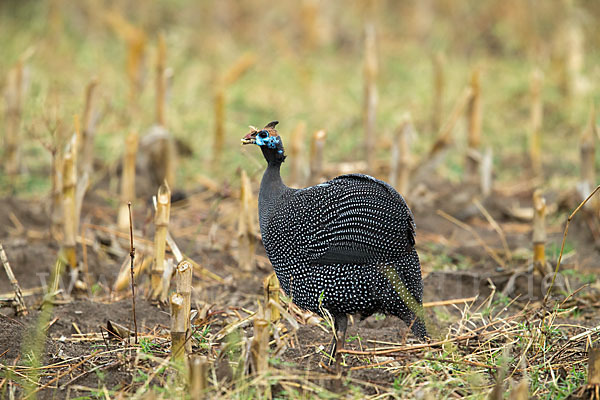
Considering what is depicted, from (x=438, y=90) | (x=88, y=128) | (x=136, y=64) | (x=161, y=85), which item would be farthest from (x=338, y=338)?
(x=438, y=90)

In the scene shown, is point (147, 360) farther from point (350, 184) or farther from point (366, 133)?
point (366, 133)

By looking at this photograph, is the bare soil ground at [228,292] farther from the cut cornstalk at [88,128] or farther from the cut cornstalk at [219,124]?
the cut cornstalk at [219,124]

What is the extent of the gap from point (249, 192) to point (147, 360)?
5.75 ft

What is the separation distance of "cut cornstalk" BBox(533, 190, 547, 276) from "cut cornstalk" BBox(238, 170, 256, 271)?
173 centimetres

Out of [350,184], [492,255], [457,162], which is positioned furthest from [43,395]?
[457,162]

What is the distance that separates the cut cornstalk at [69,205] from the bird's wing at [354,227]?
1671 millimetres

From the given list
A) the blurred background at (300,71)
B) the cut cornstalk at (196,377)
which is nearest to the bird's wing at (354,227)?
the cut cornstalk at (196,377)

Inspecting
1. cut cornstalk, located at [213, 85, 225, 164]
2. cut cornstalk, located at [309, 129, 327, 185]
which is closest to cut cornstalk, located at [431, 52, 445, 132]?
cut cornstalk, located at [213, 85, 225, 164]

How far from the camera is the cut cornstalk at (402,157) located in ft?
18.9

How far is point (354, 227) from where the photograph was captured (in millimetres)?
3330

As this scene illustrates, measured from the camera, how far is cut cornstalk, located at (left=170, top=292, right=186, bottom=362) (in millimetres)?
3010

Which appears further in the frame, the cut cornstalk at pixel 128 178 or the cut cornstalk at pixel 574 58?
the cut cornstalk at pixel 574 58

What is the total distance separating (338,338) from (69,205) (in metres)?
2.06

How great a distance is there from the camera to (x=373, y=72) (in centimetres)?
676
